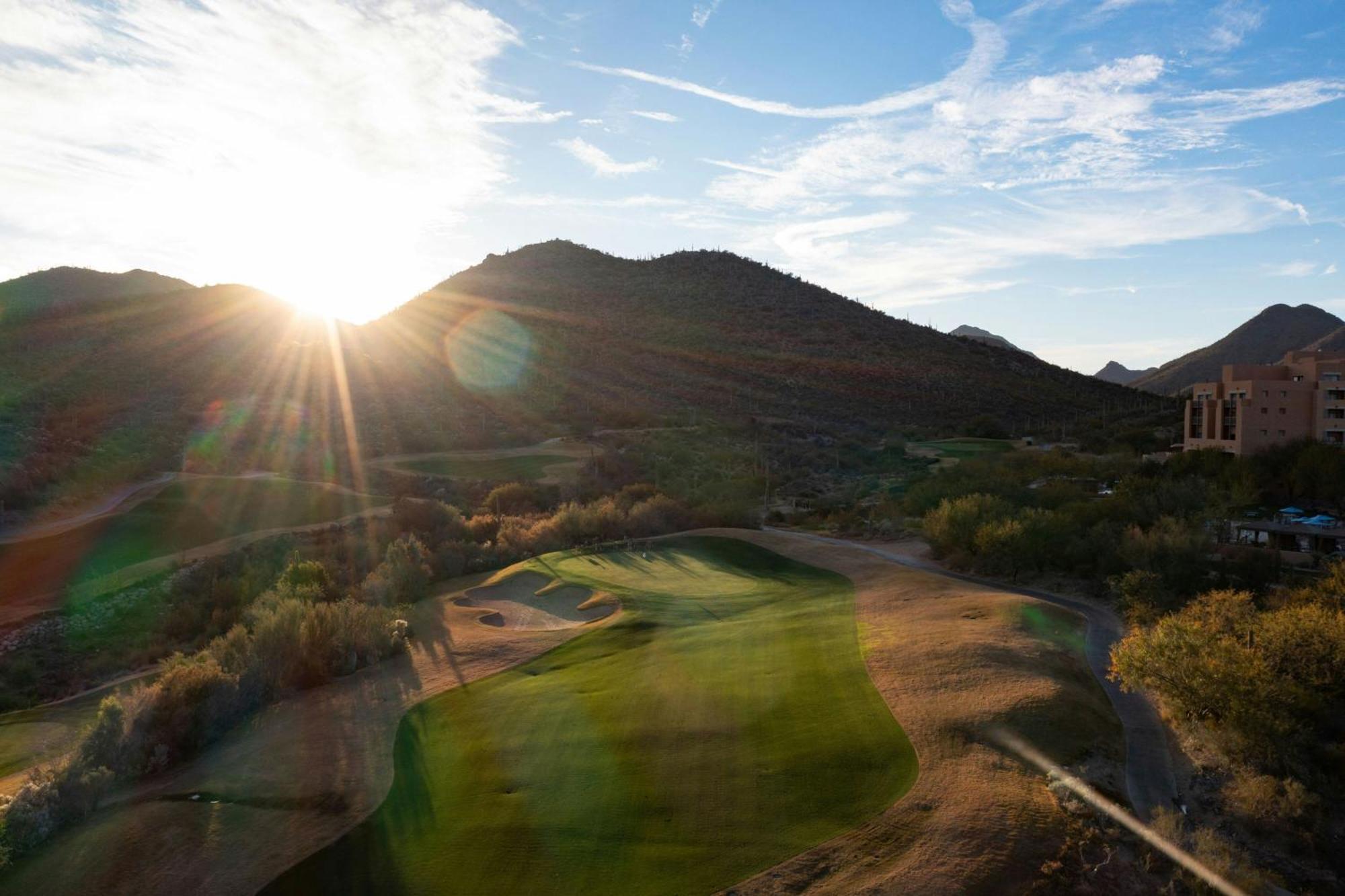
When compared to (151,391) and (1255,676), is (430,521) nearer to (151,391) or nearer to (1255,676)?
(1255,676)

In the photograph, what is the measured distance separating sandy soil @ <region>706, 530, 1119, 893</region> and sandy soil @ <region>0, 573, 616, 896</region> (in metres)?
5.21

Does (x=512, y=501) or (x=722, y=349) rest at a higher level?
(x=722, y=349)

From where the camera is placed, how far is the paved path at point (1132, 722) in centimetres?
1013

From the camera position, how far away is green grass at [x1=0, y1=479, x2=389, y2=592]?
1019 inches

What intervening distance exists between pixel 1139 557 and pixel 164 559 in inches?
1180

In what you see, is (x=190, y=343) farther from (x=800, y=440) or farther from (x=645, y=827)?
(x=645, y=827)

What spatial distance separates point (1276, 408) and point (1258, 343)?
108 metres

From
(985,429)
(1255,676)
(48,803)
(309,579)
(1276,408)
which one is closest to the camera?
(48,803)

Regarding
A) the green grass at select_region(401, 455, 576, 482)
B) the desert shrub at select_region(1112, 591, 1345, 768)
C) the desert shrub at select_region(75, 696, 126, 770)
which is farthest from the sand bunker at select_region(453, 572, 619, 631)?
the green grass at select_region(401, 455, 576, 482)

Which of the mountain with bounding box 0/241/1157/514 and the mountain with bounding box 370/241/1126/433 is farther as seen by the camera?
the mountain with bounding box 370/241/1126/433

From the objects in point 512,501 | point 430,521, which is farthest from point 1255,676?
point 512,501

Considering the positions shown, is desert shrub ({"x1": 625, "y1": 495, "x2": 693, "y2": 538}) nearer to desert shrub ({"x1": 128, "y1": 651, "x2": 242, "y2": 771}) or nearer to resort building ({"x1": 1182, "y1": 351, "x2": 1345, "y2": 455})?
desert shrub ({"x1": 128, "y1": 651, "x2": 242, "y2": 771})

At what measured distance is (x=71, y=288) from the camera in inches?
3558

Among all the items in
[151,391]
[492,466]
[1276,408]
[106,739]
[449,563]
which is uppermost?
[151,391]
